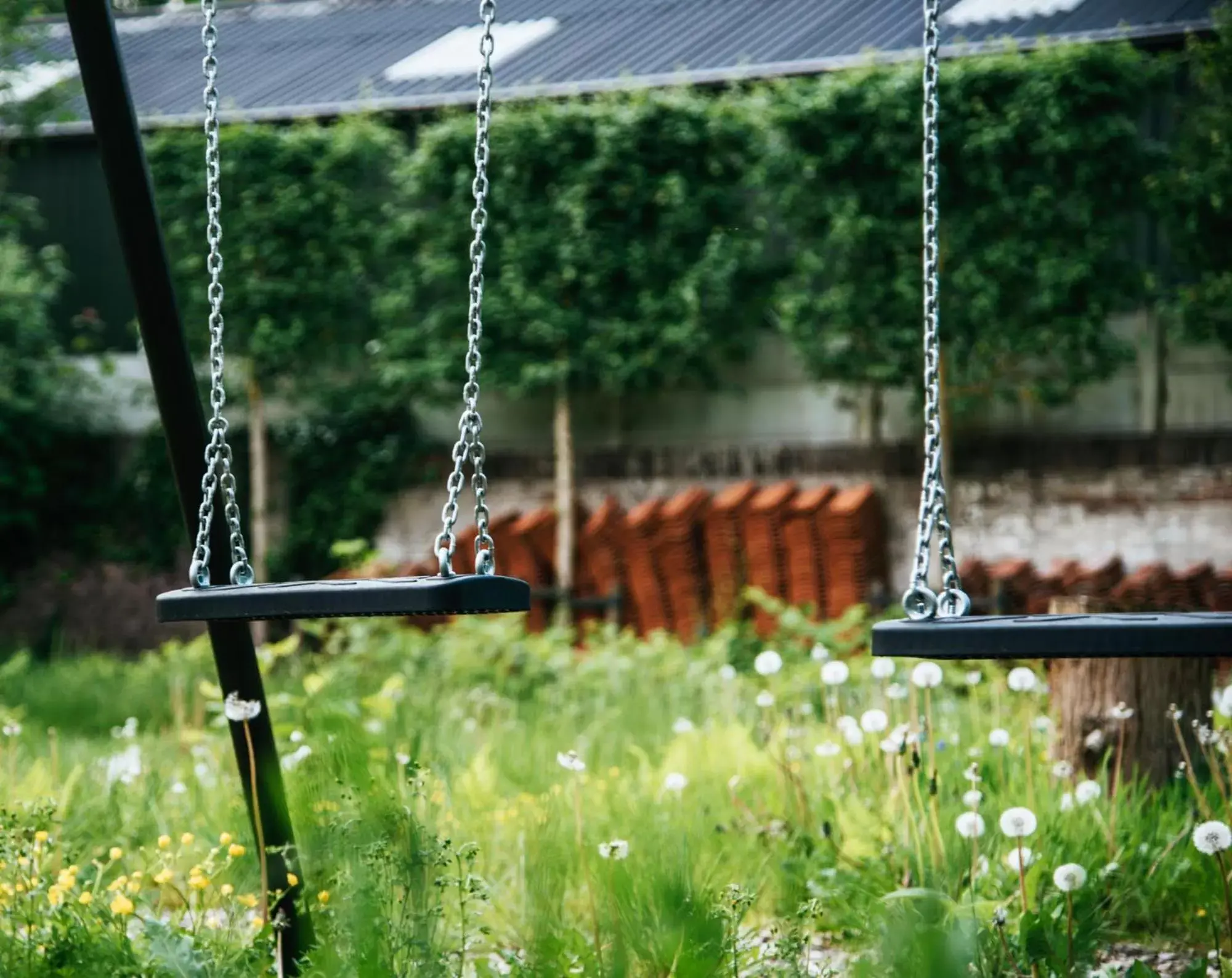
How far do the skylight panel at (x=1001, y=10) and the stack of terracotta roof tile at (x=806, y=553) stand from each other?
11.4 feet

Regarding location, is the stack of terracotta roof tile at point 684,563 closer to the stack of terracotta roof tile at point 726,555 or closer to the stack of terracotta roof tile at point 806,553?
the stack of terracotta roof tile at point 726,555

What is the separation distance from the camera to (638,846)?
3.38m

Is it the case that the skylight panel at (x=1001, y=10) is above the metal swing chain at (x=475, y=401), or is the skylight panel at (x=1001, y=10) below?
above

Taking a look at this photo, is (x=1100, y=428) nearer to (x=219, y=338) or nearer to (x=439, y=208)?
(x=439, y=208)

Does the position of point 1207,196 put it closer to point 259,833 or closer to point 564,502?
point 564,502

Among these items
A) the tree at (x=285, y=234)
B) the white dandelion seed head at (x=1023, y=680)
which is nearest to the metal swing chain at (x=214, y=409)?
the white dandelion seed head at (x=1023, y=680)

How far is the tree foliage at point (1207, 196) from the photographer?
8.27 metres

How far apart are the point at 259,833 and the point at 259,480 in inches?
313

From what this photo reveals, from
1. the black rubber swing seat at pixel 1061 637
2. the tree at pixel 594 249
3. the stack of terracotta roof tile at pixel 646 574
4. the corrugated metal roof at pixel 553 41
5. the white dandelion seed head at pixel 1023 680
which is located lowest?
the stack of terracotta roof tile at pixel 646 574

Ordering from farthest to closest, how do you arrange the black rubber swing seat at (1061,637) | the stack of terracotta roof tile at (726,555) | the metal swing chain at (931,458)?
the stack of terracotta roof tile at (726,555) → the metal swing chain at (931,458) → the black rubber swing seat at (1061,637)

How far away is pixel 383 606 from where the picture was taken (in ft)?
Answer: 8.02

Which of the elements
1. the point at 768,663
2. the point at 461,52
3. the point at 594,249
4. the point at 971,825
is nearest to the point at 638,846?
the point at 768,663

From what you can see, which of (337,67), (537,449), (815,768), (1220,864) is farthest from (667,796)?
(337,67)

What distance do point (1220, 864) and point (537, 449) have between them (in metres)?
7.94
